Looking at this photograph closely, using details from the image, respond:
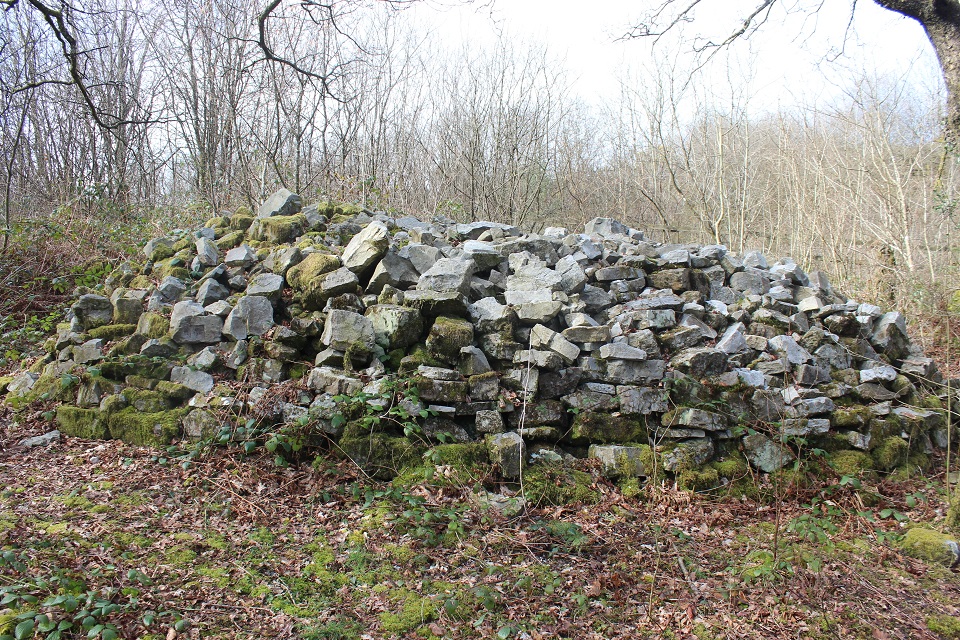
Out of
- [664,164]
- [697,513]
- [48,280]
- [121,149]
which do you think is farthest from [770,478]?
[121,149]

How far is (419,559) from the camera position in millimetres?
3615

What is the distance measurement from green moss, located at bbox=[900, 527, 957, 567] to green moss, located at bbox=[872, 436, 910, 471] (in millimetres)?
1093

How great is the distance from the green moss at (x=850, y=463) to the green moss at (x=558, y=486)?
2135 millimetres

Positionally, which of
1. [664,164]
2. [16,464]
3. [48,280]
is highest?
[664,164]

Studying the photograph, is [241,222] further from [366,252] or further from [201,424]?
[201,424]

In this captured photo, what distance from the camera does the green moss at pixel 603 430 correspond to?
492cm

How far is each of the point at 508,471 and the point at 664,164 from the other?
40.0ft

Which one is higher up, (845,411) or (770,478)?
(845,411)

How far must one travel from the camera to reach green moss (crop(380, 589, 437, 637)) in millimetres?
3078

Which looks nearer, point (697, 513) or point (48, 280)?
point (697, 513)

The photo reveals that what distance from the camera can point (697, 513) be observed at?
4.44 m

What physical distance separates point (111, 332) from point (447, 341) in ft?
11.4

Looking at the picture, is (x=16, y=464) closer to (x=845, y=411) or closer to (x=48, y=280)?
(x=48, y=280)

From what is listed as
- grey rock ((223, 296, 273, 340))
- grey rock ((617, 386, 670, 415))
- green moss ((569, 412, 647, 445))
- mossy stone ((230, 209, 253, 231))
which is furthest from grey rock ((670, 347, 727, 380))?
mossy stone ((230, 209, 253, 231))
